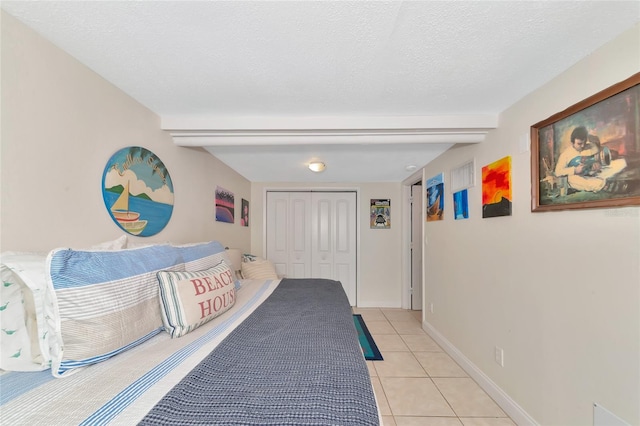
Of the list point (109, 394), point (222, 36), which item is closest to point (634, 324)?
point (109, 394)

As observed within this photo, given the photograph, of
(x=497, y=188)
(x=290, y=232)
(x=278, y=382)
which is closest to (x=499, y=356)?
(x=497, y=188)

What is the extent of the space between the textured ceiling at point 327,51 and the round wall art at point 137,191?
1.29 feet

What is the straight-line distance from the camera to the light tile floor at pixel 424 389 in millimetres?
1715

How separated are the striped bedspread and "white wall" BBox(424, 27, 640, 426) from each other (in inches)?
46.3

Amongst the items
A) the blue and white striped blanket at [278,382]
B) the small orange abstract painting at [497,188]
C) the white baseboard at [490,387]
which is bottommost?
the white baseboard at [490,387]

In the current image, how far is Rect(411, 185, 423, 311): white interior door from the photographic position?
13.8 feet

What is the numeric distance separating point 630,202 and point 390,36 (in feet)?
4.10

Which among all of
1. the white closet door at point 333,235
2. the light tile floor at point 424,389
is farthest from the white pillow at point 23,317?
the white closet door at point 333,235

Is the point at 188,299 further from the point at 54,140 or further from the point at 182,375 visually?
the point at 54,140

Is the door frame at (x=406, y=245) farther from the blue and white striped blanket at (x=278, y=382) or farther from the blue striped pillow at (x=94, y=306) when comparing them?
the blue striped pillow at (x=94, y=306)

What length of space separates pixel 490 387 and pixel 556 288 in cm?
106

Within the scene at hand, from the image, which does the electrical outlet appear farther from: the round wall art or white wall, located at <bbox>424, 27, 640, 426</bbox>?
the round wall art

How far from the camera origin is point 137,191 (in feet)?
5.38

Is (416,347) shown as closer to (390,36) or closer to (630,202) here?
(630,202)
